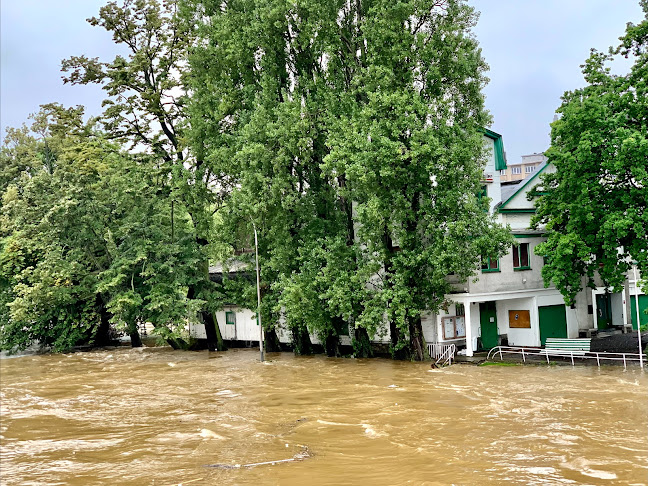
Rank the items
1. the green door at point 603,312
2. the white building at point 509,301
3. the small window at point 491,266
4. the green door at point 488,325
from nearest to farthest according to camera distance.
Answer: the small window at point 491,266, the white building at point 509,301, the green door at point 488,325, the green door at point 603,312

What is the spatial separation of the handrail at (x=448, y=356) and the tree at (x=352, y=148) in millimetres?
1392

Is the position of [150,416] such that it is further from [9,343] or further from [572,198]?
[9,343]

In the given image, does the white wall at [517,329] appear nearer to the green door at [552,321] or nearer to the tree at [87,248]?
the green door at [552,321]

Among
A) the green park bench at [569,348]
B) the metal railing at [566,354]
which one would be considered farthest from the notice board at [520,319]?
the green park bench at [569,348]

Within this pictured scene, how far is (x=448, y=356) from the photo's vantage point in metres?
26.2

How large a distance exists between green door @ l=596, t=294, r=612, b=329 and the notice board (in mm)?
6053

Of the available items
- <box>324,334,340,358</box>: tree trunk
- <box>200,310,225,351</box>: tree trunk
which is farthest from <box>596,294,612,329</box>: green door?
<box>200,310,225,351</box>: tree trunk

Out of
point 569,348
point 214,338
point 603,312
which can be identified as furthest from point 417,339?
point 214,338

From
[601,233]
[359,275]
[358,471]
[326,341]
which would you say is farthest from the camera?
[326,341]

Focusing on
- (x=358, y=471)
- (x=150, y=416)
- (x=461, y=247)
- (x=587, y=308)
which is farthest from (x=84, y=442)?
(x=587, y=308)

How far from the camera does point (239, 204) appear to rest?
29.5 metres

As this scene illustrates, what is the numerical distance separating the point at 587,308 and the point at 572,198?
28.8 feet

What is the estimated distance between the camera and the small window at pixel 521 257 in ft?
92.9

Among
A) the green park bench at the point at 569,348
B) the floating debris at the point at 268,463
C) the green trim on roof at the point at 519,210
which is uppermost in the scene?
the green trim on roof at the point at 519,210
